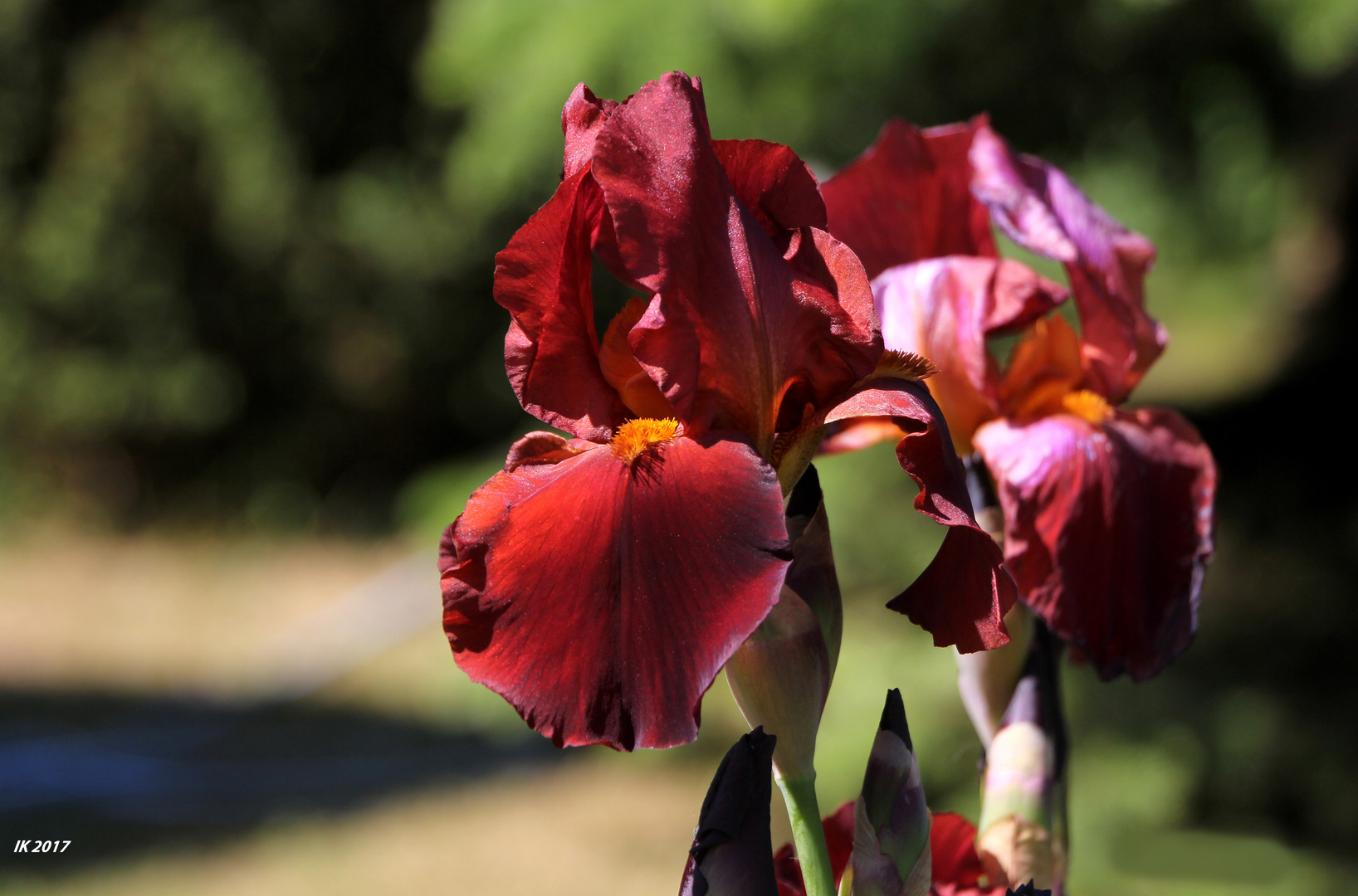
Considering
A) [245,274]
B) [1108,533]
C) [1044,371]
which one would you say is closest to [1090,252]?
[1044,371]

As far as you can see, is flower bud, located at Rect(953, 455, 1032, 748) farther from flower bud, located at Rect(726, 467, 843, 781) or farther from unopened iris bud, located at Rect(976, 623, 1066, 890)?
flower bud, located at Rect(726, 467, 843, 781)

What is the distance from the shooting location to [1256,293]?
338 centimetres

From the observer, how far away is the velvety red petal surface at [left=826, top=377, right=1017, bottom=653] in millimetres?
449

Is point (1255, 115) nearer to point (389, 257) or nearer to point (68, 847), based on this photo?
point (68, 847)

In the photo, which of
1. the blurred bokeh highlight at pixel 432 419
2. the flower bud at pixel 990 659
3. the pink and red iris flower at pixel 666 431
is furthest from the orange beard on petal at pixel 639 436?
the blurred bokeh highlight at pixel 432 419

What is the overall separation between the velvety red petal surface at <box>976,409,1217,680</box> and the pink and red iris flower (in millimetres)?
123

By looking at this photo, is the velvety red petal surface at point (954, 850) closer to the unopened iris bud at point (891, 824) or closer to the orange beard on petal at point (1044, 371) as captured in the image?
the unopened iris bud at point (891, 824)

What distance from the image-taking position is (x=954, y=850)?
62 cm

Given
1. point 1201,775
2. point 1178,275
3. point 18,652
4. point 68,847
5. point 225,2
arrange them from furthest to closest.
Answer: point 225,2, point 18,652, point 68,847, point 1178,275, point 1201,775

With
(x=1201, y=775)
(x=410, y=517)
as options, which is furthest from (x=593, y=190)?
(x=410, y=517)

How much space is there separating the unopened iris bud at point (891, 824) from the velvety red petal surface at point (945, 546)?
0.05 m

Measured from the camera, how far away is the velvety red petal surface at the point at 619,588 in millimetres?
406

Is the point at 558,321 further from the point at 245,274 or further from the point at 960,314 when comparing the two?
the point at 245,274

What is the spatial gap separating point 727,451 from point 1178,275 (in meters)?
2.90
